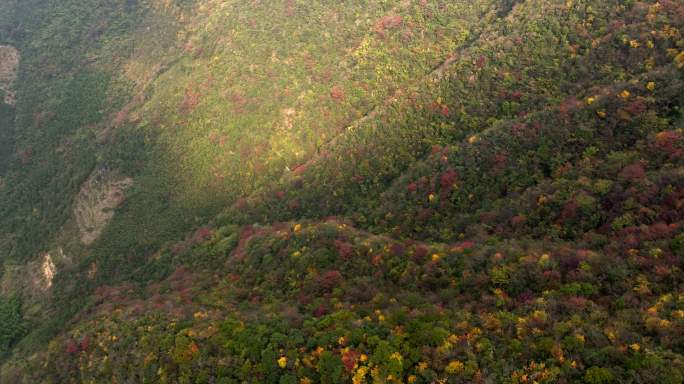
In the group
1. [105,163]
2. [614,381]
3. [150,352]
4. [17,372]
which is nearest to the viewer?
[614,381]

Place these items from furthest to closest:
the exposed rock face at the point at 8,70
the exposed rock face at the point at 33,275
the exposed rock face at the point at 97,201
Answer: the exposed rock face at the point at 8,70, the exposed rock face at the point at 97,201, the exposed rock face at the point at 33,275

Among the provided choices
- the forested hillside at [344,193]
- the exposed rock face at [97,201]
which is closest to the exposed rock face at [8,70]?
the forested hillside at [344,193]

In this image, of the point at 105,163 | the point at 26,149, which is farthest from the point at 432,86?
the point at 26,149

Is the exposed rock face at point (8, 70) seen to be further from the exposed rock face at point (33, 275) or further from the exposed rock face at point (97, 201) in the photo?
the exposed rock face at point (33, 275)

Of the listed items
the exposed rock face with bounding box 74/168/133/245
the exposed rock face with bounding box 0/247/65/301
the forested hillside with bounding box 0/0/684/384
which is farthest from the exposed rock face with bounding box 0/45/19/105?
the exposed rock face with bounding box 0/247/65/301

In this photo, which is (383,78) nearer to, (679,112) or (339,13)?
(339,13)
